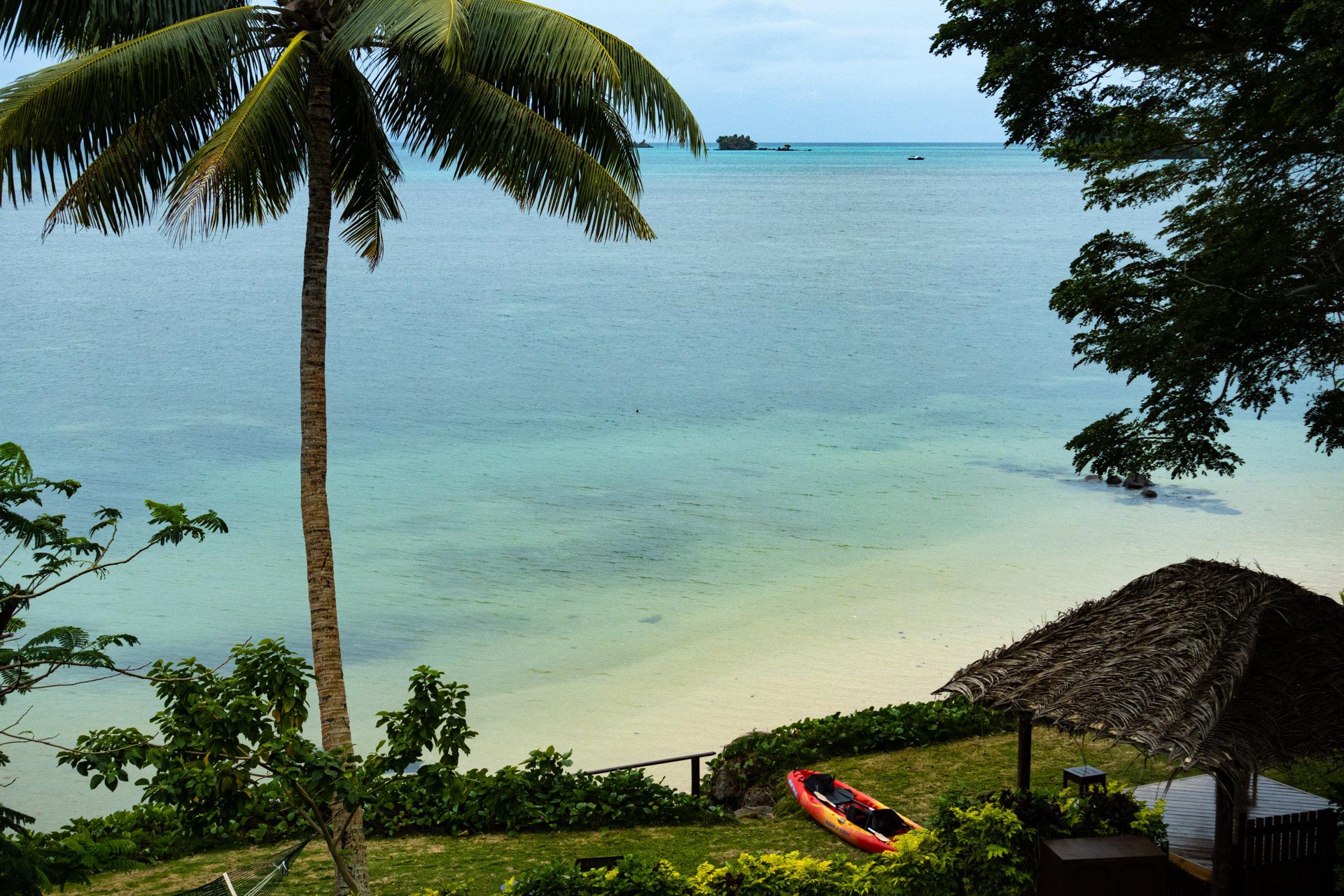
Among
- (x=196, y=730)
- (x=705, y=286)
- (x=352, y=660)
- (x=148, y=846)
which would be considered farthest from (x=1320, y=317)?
(x=705, y=286)

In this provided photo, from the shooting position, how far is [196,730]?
301 inches

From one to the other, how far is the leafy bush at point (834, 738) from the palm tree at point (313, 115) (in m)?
5.45

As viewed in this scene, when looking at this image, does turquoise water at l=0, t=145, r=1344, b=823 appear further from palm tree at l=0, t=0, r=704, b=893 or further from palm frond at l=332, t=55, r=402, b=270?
palm tree at l=0, t=0, r=704, b=893

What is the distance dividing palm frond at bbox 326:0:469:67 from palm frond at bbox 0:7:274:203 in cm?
99

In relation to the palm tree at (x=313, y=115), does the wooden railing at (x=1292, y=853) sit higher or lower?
lower

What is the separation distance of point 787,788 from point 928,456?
2491 cm

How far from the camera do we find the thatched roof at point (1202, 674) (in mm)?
7938

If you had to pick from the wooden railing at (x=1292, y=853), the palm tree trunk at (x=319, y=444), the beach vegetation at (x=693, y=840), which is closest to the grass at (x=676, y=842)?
the beach vegetation at (x=693, y=840)

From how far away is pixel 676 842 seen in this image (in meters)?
11.9

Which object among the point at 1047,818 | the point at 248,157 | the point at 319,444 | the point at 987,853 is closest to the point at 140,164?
the point at 248,157

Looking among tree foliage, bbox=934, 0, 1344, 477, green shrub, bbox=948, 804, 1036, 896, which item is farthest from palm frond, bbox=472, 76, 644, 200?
green shrub, bbox=948, 804, 1036, 896

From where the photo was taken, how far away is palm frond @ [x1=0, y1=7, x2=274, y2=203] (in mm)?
8625

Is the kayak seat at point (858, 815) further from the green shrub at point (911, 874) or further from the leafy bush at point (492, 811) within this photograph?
the green shrub at point (911, 874)

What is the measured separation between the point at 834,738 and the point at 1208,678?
645cm
